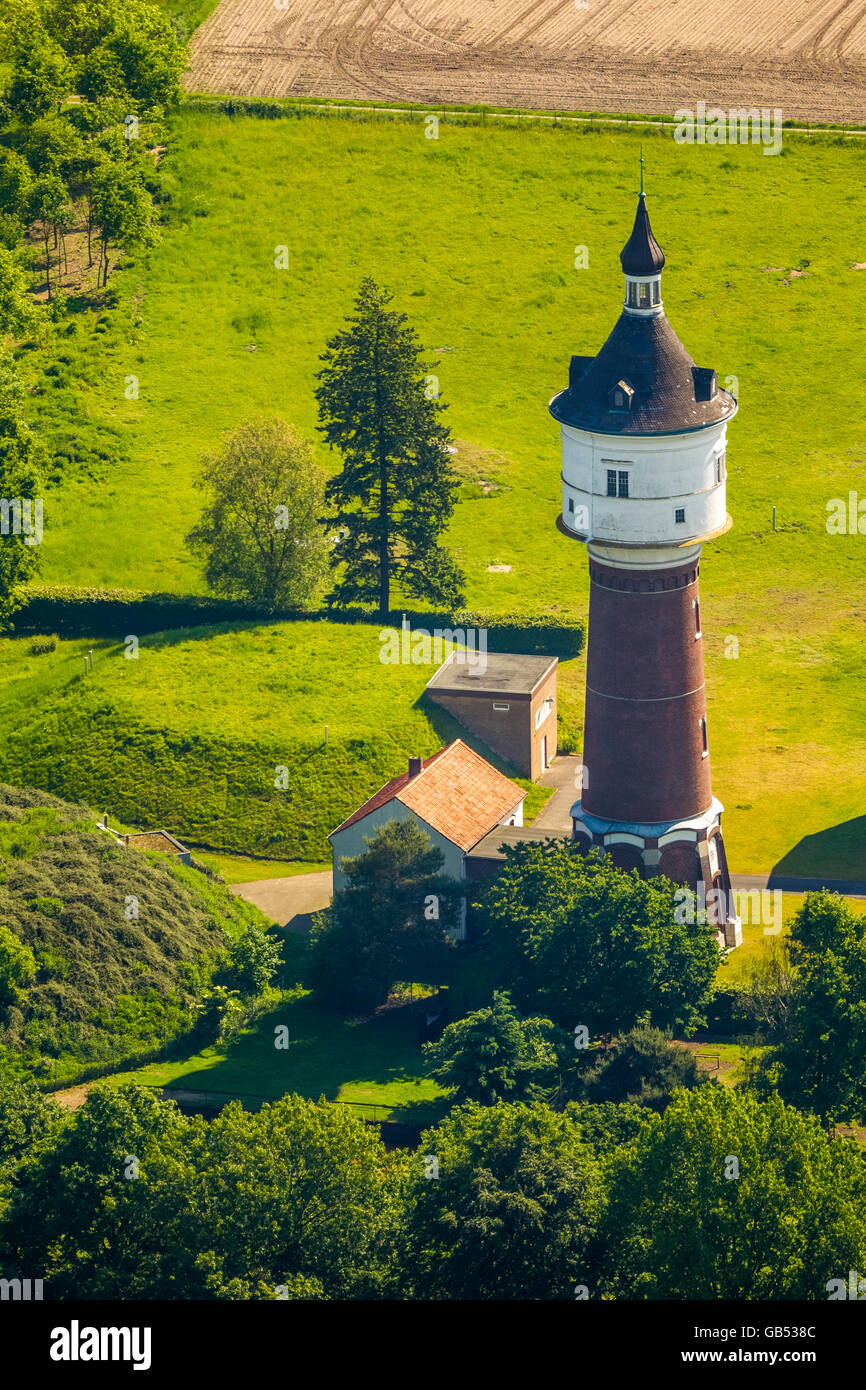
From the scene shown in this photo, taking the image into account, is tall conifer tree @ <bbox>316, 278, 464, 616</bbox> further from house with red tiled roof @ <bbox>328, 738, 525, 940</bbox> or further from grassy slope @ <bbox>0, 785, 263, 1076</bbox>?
grassy slope @ <bbox>0, 785, 263, 1076</bbox>

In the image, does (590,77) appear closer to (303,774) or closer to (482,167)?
(482,167)

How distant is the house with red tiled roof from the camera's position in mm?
102125

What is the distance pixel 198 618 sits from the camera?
128 meters

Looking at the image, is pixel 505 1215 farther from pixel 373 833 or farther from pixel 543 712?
pixel 543 712

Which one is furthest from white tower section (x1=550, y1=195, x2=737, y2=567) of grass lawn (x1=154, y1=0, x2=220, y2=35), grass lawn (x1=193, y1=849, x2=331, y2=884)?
grass lawn (x1=154, y1=0, x2=220, y2=35)

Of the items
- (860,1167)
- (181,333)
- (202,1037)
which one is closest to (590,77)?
Result: (181,333)

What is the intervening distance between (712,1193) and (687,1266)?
225 cm

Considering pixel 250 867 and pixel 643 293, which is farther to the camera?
pixel 250 867

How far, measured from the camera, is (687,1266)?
71.1m

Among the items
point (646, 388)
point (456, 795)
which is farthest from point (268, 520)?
point (646, 388)

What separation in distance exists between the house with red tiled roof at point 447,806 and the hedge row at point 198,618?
1929cm

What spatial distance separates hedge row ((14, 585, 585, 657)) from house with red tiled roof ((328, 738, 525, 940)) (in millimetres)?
19288

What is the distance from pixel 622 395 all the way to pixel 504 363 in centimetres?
6950

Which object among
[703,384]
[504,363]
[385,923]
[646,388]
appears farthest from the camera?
[504,363]
